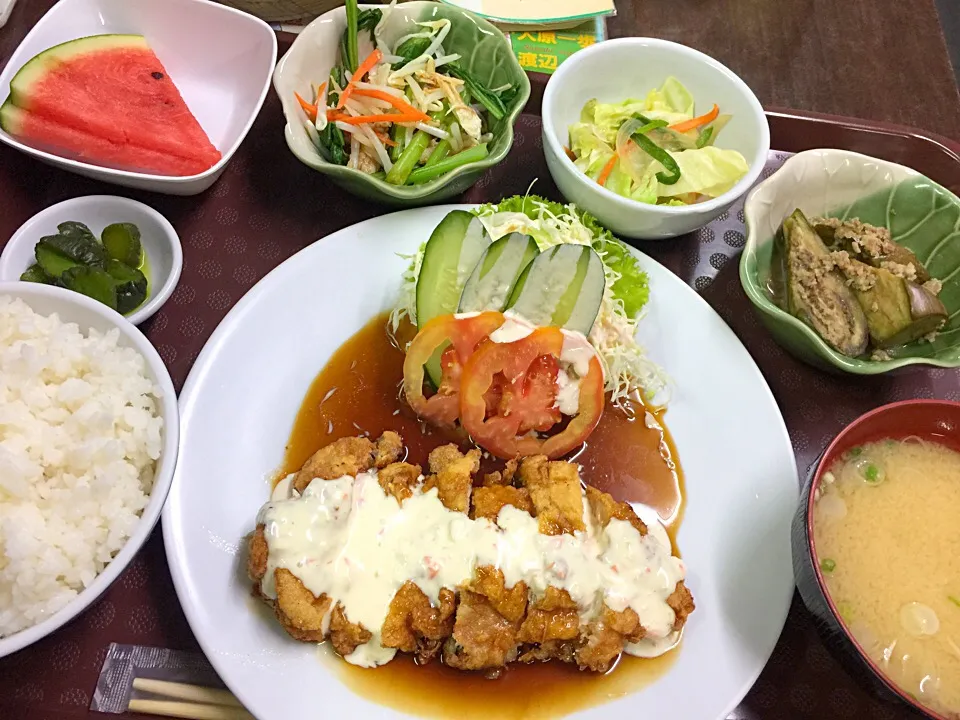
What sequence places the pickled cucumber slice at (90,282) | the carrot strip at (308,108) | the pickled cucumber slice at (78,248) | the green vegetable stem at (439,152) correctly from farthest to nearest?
the green vegetable stem at (439,152)
the carrot strip at (308,108)
the pickled cucumber slice at (78,248)
the pickled cucumber slice at (90,282)

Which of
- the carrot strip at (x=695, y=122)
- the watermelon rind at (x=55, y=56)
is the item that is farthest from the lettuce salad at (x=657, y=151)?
the watermelon rind at (x=55, y=56)

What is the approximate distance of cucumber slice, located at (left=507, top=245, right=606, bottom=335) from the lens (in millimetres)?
2486

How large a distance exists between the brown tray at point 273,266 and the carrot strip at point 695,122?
0.43 m

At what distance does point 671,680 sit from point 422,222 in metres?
1.94

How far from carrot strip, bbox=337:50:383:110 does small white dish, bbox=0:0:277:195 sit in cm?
39

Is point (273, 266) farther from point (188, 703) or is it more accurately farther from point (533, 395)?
point (188, 703)

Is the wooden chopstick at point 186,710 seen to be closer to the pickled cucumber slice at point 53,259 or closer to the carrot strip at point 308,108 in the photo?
the pickled cucumber slice at point 53,259

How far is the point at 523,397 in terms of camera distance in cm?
245

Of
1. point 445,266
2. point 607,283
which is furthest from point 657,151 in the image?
point 445,266

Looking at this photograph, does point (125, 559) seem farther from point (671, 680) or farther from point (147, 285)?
point (671, 680)

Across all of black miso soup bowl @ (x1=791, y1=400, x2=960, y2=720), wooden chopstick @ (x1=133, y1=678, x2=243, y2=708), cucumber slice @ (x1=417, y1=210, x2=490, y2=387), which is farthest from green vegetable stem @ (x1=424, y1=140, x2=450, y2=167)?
wooden chopstick @ (x1=133, y1=678, x2=243, y2=708)

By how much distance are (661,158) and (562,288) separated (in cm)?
75

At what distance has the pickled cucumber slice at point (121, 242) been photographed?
2559 mm

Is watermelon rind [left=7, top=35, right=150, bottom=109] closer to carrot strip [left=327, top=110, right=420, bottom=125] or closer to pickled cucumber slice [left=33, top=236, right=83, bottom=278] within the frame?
pickled cucumber slice [left=33, top=236, right=83, bottom=278]
